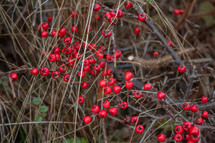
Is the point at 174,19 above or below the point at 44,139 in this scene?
above

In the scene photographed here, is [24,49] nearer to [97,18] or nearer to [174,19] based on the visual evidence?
[97,18]

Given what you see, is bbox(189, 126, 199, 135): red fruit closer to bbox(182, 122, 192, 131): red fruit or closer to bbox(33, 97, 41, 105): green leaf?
bbox(182, 122, 192, 131): red fruit

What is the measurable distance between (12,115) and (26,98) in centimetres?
42

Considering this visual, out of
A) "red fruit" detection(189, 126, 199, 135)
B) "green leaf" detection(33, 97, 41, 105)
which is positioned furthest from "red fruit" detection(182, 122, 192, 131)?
"green leaf" detection(33, 97, 41, 105)

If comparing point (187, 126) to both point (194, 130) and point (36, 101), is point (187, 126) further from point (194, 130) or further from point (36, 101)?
point (36, 101)

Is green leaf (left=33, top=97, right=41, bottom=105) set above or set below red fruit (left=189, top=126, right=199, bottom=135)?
below

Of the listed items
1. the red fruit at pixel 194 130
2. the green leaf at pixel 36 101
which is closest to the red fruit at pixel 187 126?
the red fruit at pixel 194 130

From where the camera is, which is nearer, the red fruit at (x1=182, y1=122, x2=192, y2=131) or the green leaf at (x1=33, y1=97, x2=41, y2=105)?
the red fruit at (x1=182, y1=122, x2=192, y2=131)

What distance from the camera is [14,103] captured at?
2963 millimetres

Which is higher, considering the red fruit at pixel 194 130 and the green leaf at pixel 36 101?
the red fruit at pixel 194 130

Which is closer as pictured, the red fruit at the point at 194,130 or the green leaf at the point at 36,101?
the red fruit at the point at 194,130

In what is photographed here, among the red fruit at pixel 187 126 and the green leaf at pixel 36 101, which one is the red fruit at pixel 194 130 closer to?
the red fruit at pixel 187 126

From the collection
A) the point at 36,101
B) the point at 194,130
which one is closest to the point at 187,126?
the point at 194,130

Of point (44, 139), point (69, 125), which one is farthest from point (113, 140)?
point (44, 139)
